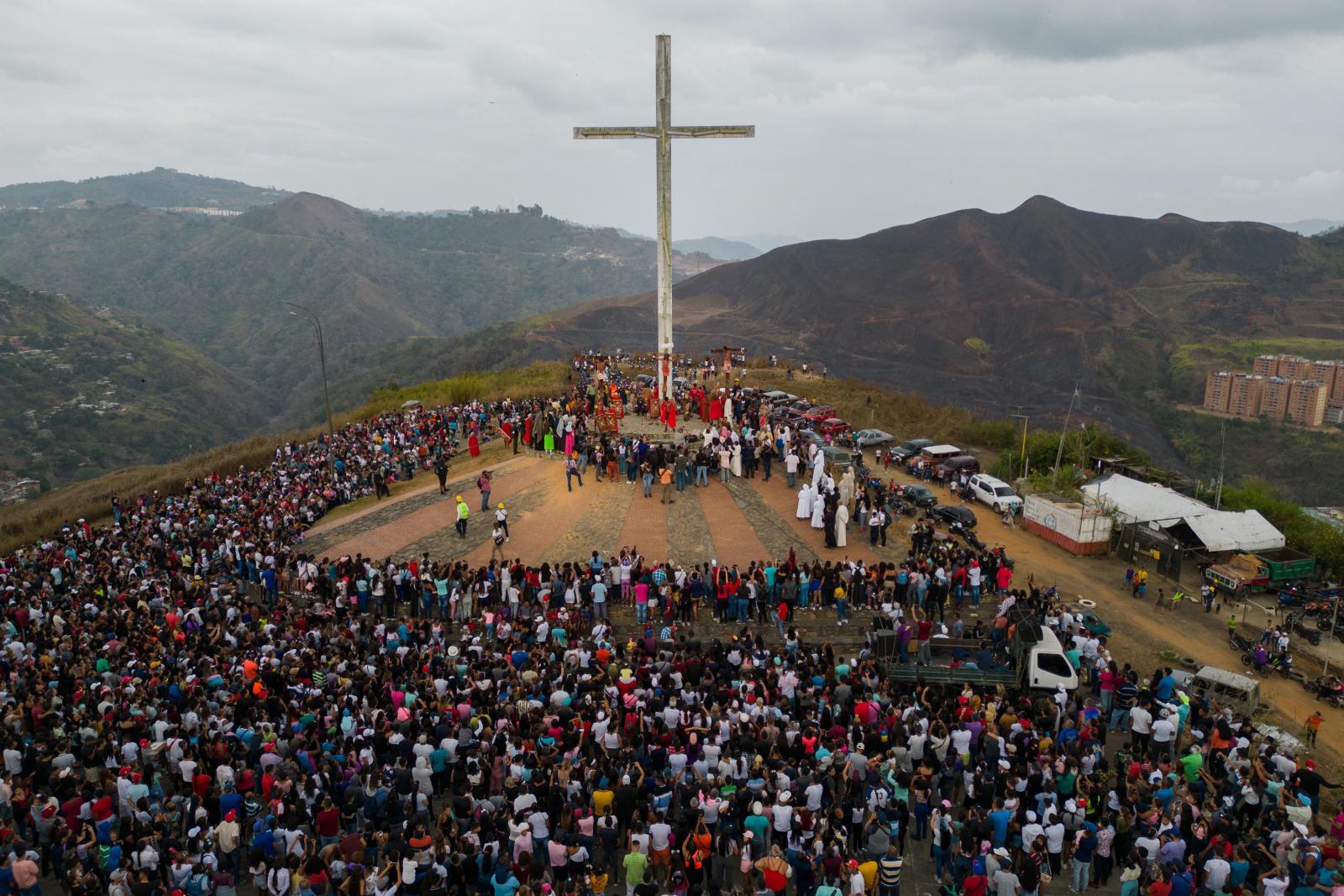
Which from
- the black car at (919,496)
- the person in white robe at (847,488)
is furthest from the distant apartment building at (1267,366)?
the person in white robe at (847,488)

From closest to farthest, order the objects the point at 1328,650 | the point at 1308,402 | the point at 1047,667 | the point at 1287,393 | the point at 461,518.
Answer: the point at 1047,667 < the point at 1328,650 < the point at 461,518 < the point at 1308,402 < the point at 1287,393

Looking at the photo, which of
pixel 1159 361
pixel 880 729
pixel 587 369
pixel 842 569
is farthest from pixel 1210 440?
pixel 880 729

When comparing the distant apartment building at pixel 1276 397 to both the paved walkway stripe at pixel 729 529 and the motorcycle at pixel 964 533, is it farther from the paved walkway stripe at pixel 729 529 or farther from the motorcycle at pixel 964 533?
the paved walkway stripe at pixel 729 529

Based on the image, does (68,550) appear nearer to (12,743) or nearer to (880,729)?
(12,743)

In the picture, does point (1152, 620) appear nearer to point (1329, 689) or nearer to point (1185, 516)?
point (1329, 689)

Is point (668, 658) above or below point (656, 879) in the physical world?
above

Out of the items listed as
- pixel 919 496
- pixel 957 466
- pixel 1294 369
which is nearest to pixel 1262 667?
pixel 919 496
